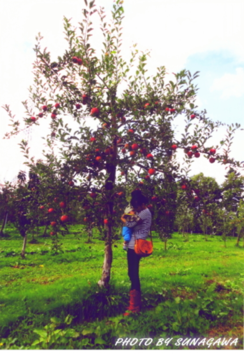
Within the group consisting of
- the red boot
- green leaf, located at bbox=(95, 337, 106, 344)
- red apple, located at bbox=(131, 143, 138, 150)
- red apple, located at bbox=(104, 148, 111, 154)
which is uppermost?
red apple, located at bbox=(131, 143, 138, 150)

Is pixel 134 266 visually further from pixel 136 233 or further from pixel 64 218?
pixel 64 218

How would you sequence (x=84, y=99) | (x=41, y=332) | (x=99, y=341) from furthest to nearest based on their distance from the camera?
(x=84, y=99)
(x=41, y=332)
(x=99, y=341)

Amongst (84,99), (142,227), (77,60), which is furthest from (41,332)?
(77,60)

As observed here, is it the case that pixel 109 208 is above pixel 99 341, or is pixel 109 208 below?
above

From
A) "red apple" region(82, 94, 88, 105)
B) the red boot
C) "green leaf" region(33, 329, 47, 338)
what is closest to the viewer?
"green leaf" region(33, 329, 47, 338)

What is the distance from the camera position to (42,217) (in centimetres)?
423

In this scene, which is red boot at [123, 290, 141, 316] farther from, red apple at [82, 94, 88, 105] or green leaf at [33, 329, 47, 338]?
red apple at [82, 94, 88, 105]

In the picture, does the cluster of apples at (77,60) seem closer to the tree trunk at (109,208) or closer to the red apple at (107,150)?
the tree trunk at (109,208)

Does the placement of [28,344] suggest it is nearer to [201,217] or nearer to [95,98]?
[201,217]

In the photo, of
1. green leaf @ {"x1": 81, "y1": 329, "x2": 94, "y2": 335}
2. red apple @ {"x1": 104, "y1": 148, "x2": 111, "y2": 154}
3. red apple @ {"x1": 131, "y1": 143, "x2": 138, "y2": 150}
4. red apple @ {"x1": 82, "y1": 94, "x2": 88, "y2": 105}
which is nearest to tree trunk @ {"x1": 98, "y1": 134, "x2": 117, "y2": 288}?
Result: red apple @ {"x1": 104, "y1": 148, "x2": 111, "y2": 154}

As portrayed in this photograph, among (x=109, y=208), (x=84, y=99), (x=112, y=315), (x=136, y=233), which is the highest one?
(x=84, y=99)

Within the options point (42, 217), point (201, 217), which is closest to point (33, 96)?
point (42, 217)

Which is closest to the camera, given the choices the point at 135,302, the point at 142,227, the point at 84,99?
the point at 142,227

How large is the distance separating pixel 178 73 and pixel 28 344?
16.7 ft
